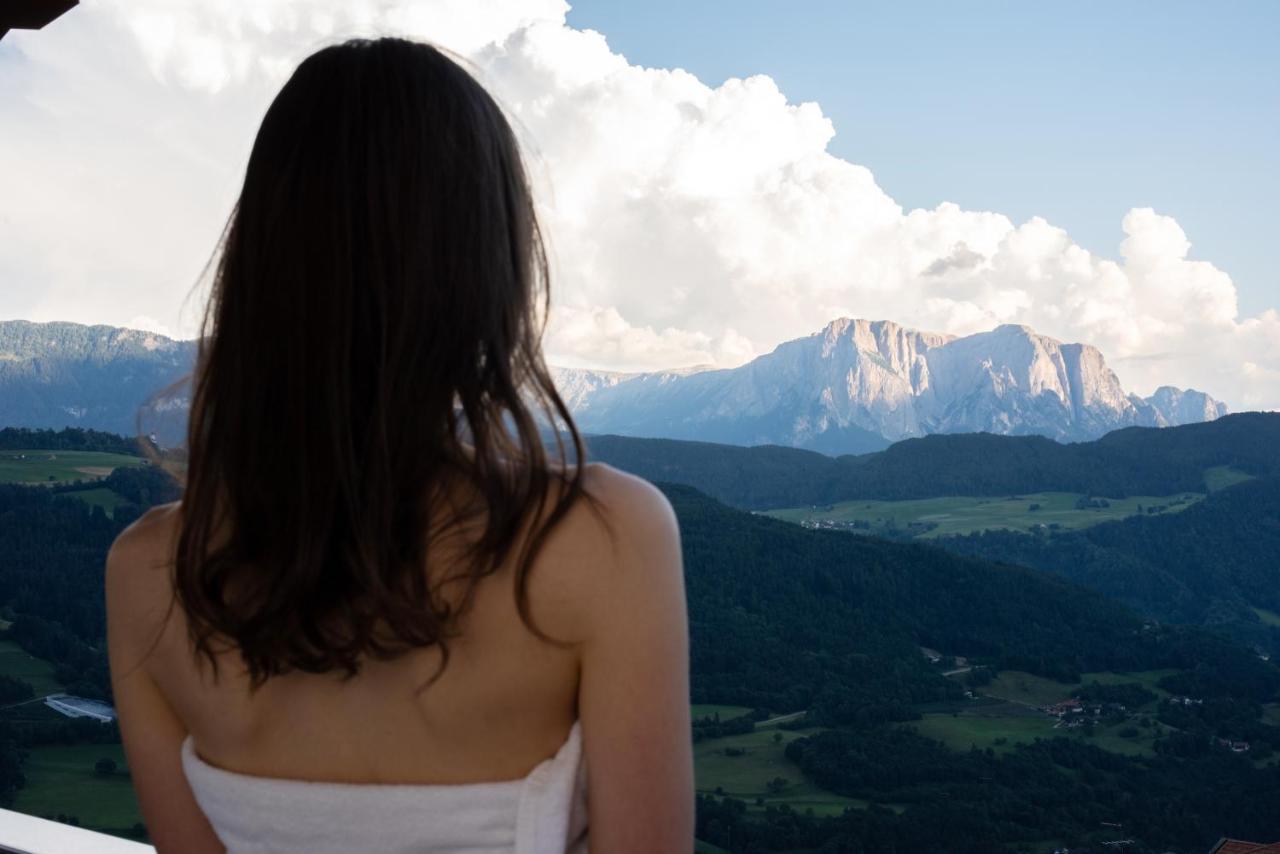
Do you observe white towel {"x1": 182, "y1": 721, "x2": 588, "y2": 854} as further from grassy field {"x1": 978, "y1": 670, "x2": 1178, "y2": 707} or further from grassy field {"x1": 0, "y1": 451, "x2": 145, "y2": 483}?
grassy field {"x1": 978, "y1": 670, "x2": 1178, "y2": 707}

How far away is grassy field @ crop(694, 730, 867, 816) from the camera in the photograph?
49.5 ft

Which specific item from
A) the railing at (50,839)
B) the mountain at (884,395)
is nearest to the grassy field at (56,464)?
the railing at (50,839)

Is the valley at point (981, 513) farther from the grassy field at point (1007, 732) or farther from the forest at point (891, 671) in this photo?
the grassy field at point (1007, 732)

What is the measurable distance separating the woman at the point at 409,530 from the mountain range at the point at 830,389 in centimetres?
4184

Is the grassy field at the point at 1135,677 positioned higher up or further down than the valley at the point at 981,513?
further down

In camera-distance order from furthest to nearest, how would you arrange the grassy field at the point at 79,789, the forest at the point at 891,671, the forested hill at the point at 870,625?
the forested hill at the point at 870,625
the forest at the point at 891,671
the grassy field at the point at 79,789

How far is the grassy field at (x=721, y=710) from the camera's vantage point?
19.1 m

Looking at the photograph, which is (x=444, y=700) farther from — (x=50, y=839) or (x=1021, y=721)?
(x=1021, y=721)

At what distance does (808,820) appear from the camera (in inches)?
548

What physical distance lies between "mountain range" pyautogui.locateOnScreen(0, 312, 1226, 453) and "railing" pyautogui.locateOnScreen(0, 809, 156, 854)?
133ft

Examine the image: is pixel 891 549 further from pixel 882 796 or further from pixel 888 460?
pixel 888 460

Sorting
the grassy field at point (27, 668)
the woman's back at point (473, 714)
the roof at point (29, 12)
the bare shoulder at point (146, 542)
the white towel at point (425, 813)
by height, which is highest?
the roof at point (29, 12)

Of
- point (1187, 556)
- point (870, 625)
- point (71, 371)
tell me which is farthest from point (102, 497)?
point (71, 371)

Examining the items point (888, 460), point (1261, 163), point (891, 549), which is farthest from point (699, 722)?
point (888, 460)
